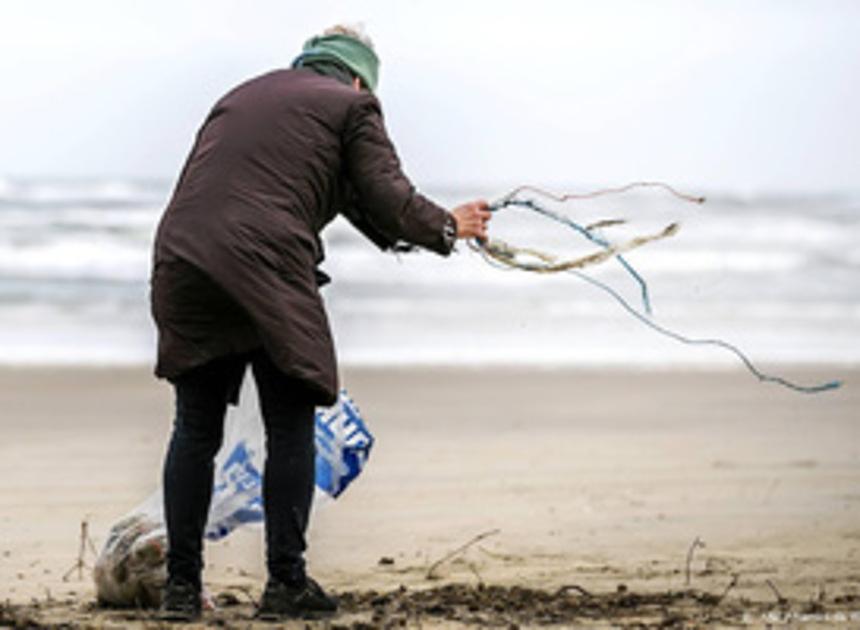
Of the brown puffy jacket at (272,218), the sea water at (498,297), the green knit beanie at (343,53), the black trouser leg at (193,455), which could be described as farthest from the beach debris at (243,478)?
the sea water at (498,297)

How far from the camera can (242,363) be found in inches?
163

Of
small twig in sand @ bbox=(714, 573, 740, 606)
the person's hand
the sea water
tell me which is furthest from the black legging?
the sea water

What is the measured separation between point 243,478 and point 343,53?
1.16 meters

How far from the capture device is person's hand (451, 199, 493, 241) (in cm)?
425

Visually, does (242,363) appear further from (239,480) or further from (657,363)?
(657,363)

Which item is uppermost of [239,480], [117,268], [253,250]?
[117,268]

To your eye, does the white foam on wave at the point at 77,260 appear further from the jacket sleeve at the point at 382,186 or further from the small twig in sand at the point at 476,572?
the jacket sleeve at the point at 382,186

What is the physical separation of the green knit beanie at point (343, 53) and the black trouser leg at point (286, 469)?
→ 76cm

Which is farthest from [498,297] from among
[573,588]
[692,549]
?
[573,588]

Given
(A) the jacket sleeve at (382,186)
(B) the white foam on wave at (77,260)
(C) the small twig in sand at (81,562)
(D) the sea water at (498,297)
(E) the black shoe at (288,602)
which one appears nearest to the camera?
(A) the jacket sleeve at (382,186)

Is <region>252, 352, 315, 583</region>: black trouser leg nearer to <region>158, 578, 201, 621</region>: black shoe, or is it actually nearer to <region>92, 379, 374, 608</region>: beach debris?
<region>158, 578, 201, 621</region>: black shoe

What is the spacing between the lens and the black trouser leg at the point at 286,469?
4148 millimetres

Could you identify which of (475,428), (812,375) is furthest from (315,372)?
(812,375)

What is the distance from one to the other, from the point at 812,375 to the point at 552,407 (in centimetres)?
263
